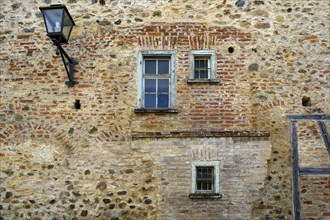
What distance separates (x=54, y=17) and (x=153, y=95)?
91.7 inches

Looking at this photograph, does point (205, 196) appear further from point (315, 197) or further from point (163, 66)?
point (163, 66)

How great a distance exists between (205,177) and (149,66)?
7.88ft

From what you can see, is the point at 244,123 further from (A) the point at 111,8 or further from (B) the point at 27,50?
(B) the point at 27,50

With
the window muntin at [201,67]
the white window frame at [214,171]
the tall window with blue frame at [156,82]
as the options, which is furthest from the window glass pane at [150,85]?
the white window frame at [214,171]

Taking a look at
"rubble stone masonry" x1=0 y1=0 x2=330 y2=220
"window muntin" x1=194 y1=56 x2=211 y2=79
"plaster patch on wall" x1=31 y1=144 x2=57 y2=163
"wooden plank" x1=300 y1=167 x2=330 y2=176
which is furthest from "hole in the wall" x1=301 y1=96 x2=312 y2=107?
"plaster patch on wall" x1=31 y1=144 x2=57 y2=163

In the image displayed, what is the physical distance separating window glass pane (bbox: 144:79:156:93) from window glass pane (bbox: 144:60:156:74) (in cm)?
18

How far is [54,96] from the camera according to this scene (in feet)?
29.5

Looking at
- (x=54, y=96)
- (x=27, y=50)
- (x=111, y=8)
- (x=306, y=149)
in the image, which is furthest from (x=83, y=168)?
(x=306, y=149)

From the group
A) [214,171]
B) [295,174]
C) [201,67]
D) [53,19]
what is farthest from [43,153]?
[295,174]

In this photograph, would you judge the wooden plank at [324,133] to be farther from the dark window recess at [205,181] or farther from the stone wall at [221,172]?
the dark window recess at [205,181]

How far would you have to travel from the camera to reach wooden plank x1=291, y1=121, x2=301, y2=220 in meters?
8.25

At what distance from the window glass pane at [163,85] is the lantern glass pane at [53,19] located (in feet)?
7.17

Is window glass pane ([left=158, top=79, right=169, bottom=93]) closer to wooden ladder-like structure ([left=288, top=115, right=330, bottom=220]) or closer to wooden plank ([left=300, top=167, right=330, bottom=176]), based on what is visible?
wooden ladder-like structure ([left=288, top=115, right=330, bottom=220])

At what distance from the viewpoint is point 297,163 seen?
845cm
